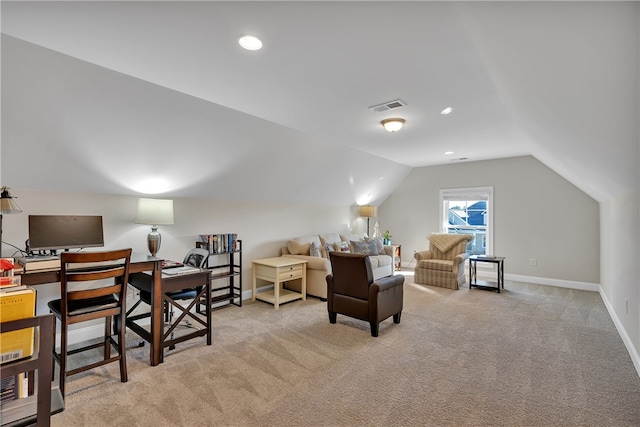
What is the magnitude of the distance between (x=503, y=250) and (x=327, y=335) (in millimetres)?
4554

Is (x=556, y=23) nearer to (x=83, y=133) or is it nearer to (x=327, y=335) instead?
(x=327, y=335)

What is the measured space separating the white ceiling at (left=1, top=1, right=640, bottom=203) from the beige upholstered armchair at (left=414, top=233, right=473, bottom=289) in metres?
2.47

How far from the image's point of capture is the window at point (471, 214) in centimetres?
638

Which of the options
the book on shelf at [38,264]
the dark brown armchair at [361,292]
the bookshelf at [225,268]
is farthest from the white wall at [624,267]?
the book on shelf at [38,264]

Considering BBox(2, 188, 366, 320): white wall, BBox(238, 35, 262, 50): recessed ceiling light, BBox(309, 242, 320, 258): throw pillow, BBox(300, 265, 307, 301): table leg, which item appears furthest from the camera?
BBox(309, 242, 320, 258): throw pillow

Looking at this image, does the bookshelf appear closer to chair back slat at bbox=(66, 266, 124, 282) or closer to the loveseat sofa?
the loveseat sofa

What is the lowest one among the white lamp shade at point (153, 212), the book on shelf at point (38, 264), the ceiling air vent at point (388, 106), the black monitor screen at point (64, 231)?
the book on shelf at point (38, 264)

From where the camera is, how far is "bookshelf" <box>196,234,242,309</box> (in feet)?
13.6

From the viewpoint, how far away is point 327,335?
3375 millimetres

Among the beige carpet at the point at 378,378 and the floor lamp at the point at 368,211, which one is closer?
the beige carpet at the point at 378,378

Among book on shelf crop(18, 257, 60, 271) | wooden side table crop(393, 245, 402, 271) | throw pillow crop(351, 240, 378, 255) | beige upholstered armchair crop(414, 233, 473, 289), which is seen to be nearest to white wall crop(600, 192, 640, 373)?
beige upholstered armchair crop(414, 233, 473, 289)

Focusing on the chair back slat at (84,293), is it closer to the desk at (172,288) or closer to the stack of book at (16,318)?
the desk at (172,288)

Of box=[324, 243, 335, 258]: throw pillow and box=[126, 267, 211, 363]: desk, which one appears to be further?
box=[324, 243, 335, 258]: throw pillow

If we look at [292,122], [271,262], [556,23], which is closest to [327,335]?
[271,262]
